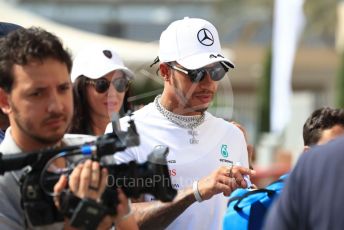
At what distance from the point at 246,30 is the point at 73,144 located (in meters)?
38.5

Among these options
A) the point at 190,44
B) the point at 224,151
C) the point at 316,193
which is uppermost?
the point at 190,44

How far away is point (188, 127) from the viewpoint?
4.44m

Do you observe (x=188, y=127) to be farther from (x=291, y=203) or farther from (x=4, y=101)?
(x=291, y=203)

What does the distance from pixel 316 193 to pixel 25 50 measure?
1.23m

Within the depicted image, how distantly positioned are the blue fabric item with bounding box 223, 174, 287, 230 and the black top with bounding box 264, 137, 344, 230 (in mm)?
1377

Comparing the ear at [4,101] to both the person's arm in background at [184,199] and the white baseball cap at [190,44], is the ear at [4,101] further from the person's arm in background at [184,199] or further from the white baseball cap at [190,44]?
the white baseball cap at [190,44]

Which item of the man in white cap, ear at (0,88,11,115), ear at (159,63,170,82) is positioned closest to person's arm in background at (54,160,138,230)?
ear at (0,88,11,115)

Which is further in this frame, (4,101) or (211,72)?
(211,72)

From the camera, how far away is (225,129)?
15.0ft

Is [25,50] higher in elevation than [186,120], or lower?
higher

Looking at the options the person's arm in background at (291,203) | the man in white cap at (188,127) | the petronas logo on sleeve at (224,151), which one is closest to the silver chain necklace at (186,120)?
the man in white cap at (188,127)

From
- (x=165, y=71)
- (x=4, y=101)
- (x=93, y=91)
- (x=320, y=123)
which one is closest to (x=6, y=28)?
(x=165, y=71)

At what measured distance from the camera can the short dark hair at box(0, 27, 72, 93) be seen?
11.4ft

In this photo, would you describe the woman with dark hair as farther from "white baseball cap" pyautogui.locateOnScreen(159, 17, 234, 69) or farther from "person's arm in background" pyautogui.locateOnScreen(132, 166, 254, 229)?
"person's arm in background" pyautogui.locateOnScreen(132, 166, 254, 229)
